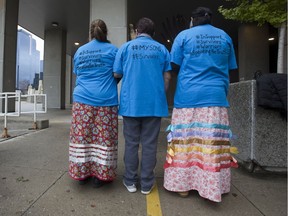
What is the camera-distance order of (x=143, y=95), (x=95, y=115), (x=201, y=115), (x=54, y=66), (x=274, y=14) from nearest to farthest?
(x=201, y=115)
(x=143, y=95)
(x=95, y=115)
(x=274, y=14)
(x=54, y=66)

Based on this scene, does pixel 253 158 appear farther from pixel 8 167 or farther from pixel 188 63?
pixel 8 167

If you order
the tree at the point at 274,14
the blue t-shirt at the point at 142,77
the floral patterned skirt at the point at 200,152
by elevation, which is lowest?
the floral patterned skirt at the point at 200,152

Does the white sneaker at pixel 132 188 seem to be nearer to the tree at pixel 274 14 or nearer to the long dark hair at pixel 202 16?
the long dark hair at pixel 202 16

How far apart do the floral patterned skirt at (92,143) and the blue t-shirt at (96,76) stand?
0.09 metres

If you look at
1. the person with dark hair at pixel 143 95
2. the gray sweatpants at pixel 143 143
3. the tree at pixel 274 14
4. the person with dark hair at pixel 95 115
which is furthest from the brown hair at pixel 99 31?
the tree at pixel 274 14

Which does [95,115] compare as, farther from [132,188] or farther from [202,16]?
[202,16]

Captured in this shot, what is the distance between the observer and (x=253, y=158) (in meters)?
3.46

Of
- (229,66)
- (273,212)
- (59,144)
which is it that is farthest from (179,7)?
(273,212)

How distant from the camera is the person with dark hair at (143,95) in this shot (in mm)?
2688

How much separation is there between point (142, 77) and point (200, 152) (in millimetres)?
992

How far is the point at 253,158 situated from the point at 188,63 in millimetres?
1758

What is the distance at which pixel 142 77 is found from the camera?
269cm

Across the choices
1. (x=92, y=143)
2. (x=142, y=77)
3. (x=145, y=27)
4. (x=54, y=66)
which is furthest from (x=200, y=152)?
(x=54, y=66)

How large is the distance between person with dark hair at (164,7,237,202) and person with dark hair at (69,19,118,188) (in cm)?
69
